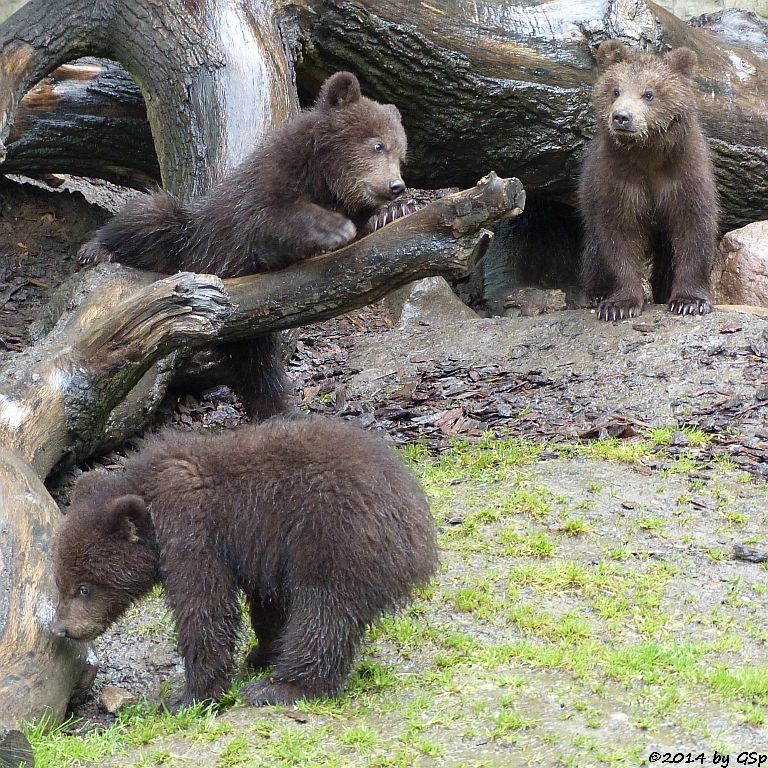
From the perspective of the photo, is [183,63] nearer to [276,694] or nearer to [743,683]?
[276,694]

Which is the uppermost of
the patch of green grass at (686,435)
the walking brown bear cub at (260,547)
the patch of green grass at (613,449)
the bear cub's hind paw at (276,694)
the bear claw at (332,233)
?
the bear claw at (332,233)

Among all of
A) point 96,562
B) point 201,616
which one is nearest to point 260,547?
point 201,616

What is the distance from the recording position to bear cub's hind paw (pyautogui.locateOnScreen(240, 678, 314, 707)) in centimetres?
460

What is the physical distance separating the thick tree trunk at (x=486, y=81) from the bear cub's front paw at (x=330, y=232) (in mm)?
1909

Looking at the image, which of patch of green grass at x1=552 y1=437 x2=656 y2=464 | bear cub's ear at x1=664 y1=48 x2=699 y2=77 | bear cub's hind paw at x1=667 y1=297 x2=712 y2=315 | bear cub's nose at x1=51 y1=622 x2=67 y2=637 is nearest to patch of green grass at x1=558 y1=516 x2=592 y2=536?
patch of green grass at x1=552 y1=437 x2=656 y2=464

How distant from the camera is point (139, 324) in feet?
20.0

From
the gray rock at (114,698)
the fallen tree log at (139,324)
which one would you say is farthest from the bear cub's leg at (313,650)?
the fallen tree log at (139,324)

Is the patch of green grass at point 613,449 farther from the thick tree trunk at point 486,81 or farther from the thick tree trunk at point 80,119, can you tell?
the thick tree trunk at point 80,119

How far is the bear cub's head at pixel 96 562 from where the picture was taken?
478 cm

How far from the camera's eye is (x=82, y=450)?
6.94m

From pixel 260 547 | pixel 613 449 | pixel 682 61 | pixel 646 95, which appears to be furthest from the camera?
pixel 682 61

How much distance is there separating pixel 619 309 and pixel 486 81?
7.99ft

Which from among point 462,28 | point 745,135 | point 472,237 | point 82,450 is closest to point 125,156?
point 462,28

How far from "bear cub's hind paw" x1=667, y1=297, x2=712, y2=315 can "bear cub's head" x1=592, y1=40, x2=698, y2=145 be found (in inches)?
55.5
